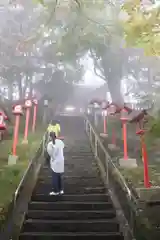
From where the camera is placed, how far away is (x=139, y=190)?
8000 mm

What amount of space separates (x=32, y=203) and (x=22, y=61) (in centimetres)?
1949

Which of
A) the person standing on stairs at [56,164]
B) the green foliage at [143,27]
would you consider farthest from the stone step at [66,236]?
the green foliage at [143,27]

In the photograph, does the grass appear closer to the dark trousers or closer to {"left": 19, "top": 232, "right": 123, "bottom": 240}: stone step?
{"left": 19, "top": 232, "right": 123, "bottom": 240}: stone step

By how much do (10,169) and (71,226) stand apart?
523cm

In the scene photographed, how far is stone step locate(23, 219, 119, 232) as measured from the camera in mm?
6859

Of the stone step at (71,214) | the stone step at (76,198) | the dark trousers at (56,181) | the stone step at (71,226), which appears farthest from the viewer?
the dark trousers at (56,181)

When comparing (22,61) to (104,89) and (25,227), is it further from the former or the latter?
(25,227)

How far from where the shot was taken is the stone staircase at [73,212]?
6.58 metres

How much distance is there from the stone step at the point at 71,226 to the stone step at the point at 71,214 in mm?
417

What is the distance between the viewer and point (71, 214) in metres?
7.41

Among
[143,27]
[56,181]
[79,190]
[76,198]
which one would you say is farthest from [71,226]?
[143,27]

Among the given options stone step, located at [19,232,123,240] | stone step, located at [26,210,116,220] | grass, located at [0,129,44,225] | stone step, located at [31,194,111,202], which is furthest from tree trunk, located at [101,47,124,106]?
stone step, located at [19,232,123,240]

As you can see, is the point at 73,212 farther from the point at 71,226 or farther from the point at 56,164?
the point at 56,164

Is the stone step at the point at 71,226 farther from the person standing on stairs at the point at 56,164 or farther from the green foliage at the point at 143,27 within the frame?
the green foliage at the point at 143,27
